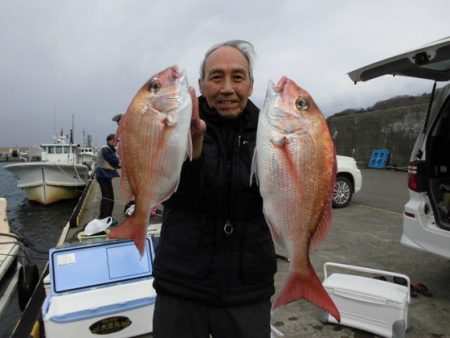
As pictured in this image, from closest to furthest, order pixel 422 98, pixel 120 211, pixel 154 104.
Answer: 1. pixel 154 104
2. pixel 120 211
3. pixel 422 98

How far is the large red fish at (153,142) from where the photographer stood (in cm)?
163

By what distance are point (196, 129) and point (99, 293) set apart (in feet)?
8.76

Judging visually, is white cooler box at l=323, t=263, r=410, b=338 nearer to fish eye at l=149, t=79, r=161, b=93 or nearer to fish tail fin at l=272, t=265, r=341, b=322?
fish tail fin at l=272, t=265, r=341, b=322

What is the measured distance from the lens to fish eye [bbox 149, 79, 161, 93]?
166cm

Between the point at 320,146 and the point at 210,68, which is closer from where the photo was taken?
the point at 320,146

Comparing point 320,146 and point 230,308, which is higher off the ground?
point 320,146

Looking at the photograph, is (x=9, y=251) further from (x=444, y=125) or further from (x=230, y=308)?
(x=444, y=125)

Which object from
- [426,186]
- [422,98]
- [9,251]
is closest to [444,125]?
[426,186]

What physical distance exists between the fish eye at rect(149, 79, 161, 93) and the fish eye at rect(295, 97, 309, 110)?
2.02ft

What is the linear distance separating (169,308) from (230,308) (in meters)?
0.33

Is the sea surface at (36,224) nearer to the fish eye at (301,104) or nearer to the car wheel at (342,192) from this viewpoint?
the fish eye at (301,104)

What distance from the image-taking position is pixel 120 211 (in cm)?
1140

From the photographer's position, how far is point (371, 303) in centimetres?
363

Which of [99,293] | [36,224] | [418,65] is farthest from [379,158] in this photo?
[99,293]
